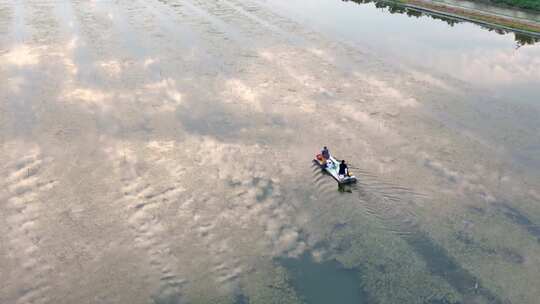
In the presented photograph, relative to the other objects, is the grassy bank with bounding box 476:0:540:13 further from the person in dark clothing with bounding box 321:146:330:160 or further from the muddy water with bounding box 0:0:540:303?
the person in dark clothing with bounding box 321:146:330:160

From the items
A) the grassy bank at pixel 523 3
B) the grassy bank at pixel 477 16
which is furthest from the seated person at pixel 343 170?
the grassy bank at pixel 523 3

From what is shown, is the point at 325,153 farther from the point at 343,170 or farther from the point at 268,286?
the point at 268,286

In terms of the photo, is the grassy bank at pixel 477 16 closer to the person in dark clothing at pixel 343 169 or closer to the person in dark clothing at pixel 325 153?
the person in dark clothing at pixel 325 153

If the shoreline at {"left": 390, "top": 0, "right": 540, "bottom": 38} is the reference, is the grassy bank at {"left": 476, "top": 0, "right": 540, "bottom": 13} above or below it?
above

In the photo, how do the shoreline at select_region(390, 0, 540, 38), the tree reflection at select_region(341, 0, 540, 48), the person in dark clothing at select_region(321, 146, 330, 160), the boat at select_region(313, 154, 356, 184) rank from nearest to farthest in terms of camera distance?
1. the boat at select_region(313, 154, 356, 184)
2. the person in dark clothing at select_region(321, 146, 330, 160)
3. the tree reflection at select_region(341, 0, 540, 48)
4. the shoreline at select_region(390, 0, 540, 38)

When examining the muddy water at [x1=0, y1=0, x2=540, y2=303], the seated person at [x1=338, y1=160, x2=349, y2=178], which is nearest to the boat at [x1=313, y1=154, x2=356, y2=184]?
the seated person at [x1=338, y1=160, x2=349, y2=178]

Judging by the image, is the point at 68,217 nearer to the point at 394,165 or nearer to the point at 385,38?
the point at 394,165
